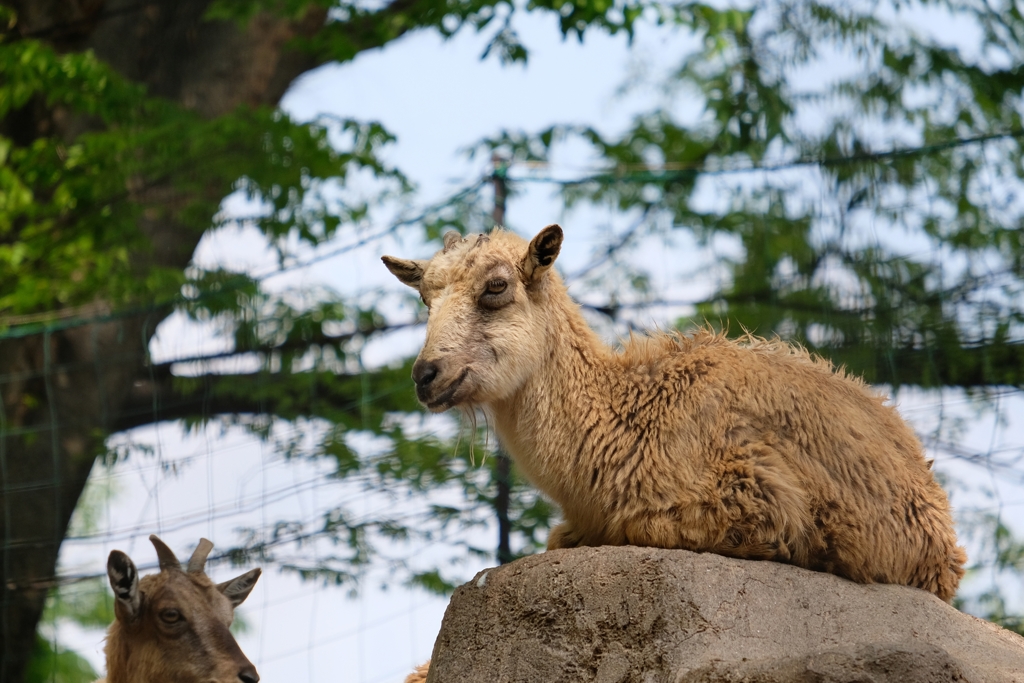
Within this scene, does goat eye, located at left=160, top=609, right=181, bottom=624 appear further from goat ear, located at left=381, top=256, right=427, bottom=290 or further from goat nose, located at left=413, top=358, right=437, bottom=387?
goat nose, located at left=413, top=358, right=437, bottom=387

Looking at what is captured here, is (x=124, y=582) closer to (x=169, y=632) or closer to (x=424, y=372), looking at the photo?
(x=169, y=632)

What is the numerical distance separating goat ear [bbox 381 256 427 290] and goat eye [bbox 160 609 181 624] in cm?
276

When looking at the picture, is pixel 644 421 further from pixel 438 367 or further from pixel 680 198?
pixel 680 198

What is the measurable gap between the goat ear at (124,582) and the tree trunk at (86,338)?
404cm

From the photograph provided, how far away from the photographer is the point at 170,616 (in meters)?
6.98

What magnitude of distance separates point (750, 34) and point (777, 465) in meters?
10.8

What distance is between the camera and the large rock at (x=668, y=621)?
15.1ft

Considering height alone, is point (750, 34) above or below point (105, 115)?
above

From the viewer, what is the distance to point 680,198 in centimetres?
1423

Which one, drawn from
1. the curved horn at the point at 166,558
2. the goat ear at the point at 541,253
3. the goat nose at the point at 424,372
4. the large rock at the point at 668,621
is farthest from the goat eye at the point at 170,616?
the goat ear at the point at 541,253

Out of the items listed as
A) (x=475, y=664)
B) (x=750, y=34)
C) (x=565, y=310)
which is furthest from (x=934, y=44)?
(x=475, y=664)

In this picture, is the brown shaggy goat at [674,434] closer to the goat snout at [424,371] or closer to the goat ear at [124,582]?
the goat snout at [424,371]

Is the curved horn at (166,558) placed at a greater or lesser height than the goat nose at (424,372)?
lesser

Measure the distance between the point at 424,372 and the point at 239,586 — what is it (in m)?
3.11
